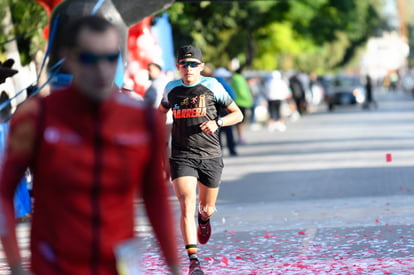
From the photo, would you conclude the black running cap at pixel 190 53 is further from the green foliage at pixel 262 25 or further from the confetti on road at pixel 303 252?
the green foliage at pixel 262 25

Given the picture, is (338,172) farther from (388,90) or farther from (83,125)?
(388,90)

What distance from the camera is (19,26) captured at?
875 inches

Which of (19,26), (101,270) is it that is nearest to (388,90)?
(19,26)

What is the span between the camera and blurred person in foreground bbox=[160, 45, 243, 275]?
8414 mm

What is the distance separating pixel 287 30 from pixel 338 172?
38.7 m

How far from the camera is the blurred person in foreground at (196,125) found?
27.6ft

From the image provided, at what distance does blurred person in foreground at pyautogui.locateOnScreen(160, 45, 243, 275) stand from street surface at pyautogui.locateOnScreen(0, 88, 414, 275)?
796 mm

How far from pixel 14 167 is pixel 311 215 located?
8.58 metres

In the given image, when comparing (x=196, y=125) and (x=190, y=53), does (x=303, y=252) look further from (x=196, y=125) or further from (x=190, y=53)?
(x=190, y=53)

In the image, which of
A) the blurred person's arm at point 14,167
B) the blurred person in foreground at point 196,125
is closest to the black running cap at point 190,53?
the blurred person in foreground at point 196,125

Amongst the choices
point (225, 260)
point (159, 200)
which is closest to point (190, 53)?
point (225, 260)

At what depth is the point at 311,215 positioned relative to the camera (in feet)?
39.4

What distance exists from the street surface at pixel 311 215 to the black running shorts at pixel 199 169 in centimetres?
75

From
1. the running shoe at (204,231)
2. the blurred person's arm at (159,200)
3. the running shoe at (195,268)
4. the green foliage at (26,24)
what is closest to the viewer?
the blurred person's arm at (159,200)
